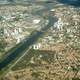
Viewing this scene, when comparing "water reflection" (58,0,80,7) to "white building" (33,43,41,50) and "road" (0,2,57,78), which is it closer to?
"road" (0,2,57,78)

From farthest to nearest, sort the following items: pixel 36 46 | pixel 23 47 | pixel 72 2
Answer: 1. pixel 72 2
2. pixel 36 46
3. pixel 23 47

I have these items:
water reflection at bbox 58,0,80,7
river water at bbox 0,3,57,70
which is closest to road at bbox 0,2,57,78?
river water at bbox 0,3,57,70

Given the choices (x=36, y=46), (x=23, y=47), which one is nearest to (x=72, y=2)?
(x=36, y=46)

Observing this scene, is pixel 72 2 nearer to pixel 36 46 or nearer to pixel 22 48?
pixel 36 46

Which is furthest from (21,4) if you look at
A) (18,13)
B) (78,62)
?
(78,62)

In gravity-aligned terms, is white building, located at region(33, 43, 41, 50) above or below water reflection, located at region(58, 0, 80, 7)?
below

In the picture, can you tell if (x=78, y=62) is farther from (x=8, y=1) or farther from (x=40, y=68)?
(x=8, y=1)

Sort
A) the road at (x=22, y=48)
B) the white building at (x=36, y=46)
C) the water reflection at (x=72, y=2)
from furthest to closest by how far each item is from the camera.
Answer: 1. the water reflection at (x=72, y=2)
2. the white building at (x=36, y=46)
3. the road at (x=22, y=48)

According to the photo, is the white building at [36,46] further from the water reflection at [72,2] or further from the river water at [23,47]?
the water reflection at [72,2]

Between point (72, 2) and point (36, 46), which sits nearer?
point (36, 46)

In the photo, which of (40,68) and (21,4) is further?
(21,4)

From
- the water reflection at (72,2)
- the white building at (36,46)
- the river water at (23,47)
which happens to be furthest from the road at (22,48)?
the water reflection at (72,2)
